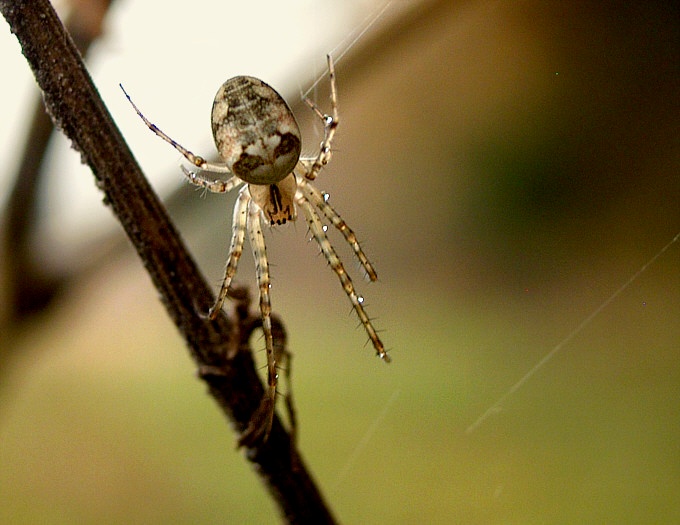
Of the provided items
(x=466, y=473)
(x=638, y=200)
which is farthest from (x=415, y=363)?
(x=638, y=200)

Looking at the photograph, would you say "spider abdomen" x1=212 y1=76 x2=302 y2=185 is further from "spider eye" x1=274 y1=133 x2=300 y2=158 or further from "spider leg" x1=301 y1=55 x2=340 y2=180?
"spider leg" x1=301 y1=55 x2=340 y2=180

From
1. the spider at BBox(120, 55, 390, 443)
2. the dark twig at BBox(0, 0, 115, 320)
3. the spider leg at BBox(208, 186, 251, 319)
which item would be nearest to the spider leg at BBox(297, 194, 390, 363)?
the spider at BBox(120, 55, 390, 443)

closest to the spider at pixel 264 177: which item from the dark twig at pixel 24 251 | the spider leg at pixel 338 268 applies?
the spider leg at pixel 338 268

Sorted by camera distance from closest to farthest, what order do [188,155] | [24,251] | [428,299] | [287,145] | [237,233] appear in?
[287,145] < [188,155] < [237,233] < [24,251] < [428,299]

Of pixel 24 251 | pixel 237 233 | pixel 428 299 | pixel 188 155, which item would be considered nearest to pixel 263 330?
pixel 237 233

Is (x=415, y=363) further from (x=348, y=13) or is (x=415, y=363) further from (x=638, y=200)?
(x=348, y=13)

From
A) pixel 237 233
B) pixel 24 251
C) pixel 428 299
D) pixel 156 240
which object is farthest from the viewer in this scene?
pixel 428 299

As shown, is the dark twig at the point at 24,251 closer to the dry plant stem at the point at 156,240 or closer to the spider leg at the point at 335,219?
the spider leg at the point at 335,219

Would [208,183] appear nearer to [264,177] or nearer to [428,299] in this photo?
[264,177]
